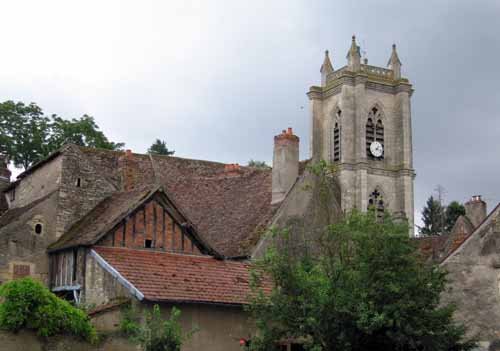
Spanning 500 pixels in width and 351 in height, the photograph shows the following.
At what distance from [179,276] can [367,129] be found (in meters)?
44.2

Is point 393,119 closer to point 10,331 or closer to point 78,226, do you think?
point 78,226

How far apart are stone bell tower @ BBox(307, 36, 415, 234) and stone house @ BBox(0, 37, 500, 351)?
24719 mm

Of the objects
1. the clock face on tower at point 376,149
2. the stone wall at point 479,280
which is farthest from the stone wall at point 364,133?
the stone wall at point 479,280

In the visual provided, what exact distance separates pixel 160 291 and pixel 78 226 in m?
6.36

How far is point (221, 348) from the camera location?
69.2ft

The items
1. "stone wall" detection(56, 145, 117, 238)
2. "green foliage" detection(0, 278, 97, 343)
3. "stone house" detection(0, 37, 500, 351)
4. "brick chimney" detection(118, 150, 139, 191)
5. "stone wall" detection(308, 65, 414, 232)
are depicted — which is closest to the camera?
"green foliage" detection(0, 278, 97, 343)

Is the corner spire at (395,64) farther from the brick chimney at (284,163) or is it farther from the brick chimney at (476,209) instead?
the brick chimney at (284,163)

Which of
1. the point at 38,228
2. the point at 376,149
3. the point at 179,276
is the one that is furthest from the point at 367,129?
the point at 179,276

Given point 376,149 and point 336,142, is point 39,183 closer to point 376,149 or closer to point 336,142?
point 336,142

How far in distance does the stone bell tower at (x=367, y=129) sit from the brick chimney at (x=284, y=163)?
33.7 meters

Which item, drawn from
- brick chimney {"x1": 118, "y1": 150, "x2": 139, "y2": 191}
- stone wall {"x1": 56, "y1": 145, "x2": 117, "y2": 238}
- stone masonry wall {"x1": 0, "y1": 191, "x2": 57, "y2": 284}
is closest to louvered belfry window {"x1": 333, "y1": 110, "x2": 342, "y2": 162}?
brick chimney {"x1": 118, "y1": 150, "x2": 139, "y2": 191}

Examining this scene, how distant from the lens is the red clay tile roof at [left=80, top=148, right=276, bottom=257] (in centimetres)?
2612

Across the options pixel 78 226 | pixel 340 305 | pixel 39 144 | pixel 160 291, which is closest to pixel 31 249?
pixel 78 226

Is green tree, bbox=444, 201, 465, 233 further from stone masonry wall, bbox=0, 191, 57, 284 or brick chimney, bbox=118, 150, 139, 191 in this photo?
stone masonry wall, bbox=0, 191, 57, 284
